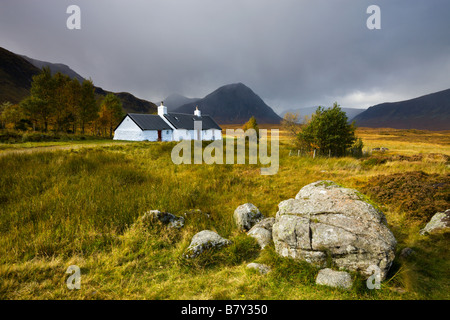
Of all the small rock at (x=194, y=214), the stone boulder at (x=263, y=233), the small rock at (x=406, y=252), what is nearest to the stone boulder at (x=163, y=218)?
the small rock at (x=194, y=214)

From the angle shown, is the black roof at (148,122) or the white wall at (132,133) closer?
the white wall at (132,133)

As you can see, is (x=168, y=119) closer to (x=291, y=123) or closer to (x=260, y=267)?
(x=291, y=123)

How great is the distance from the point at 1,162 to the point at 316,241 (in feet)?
48.0

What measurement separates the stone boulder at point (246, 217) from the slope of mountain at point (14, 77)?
164 m

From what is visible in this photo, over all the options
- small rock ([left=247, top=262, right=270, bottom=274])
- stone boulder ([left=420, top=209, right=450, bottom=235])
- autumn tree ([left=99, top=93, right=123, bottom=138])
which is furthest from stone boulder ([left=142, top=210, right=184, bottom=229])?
autumn tree ([left=99, top=93, right=123, bottom=138])

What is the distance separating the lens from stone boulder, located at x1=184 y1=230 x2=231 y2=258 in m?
4.75

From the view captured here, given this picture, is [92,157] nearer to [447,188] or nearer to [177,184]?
[177,184]

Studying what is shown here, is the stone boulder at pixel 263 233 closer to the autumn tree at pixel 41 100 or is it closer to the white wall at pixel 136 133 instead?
the white wall at pixel 136 133

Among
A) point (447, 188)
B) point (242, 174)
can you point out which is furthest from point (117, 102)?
point (447, 188)

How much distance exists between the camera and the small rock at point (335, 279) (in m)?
3.70

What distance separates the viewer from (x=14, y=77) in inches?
5979

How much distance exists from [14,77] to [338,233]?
23743 cm

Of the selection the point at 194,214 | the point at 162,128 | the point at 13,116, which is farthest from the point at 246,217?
the point at 13,116

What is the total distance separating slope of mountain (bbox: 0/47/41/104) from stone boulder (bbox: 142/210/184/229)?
162394 millimetres
